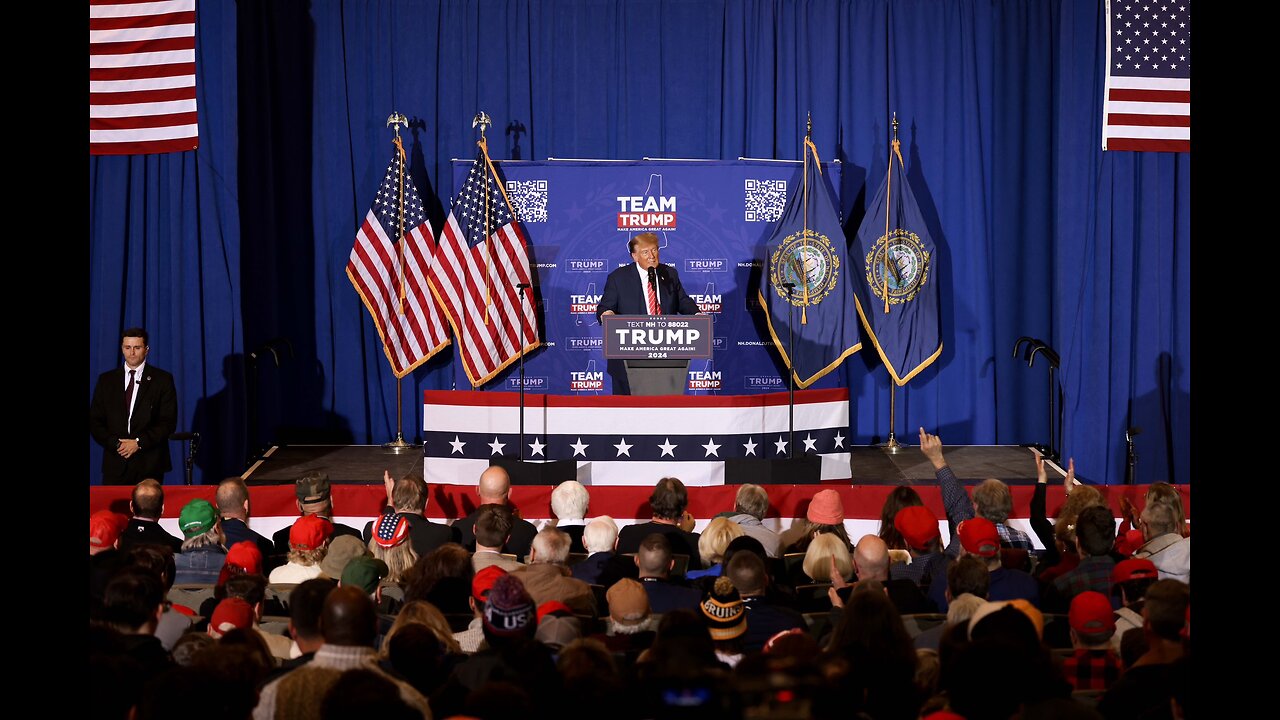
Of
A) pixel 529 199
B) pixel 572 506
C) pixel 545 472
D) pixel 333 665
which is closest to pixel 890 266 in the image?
pixel 529 199

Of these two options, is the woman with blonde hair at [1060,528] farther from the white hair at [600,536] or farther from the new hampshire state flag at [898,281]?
the new hampshire state flag at [898,281]

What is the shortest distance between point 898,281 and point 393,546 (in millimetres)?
7602

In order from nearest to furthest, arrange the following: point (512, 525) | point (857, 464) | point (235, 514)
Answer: point (512, 525)
point (235, 514)
point (857, 464)

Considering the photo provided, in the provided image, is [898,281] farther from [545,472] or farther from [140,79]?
[140,79]

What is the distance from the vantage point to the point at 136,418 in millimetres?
8438

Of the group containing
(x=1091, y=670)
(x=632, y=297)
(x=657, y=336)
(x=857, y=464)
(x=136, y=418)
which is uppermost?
(x=632, y=297)

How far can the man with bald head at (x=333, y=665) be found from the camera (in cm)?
328

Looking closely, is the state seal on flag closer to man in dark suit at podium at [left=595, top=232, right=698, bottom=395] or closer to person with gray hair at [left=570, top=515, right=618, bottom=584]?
man in dark suit at podium at [left=595, top=232, right=698, bottom=395]

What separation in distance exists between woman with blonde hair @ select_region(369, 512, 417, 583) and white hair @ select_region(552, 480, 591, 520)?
1192 millimetres

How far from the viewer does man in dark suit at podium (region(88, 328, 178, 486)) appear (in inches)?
331

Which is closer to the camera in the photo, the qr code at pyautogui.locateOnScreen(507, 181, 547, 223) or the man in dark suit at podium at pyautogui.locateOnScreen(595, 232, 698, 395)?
the man in dark suit at podium at pyautogui.locateOnScreen(595, 232, 698, 395)

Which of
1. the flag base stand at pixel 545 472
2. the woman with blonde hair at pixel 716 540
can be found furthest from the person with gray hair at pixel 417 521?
the flag base stand at pixel 545 472

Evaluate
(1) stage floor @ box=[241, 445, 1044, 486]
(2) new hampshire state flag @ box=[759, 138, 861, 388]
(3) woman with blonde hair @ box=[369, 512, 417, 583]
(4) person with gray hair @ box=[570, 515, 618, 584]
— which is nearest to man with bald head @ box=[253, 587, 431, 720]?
(3) woman with blonde hair @ box=[369, 512, 417, 583]

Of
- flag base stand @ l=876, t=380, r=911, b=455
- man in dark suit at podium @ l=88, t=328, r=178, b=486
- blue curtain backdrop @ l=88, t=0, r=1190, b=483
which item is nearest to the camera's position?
man in dark suit at podium @ l=88, t=328, r=178, b=486
